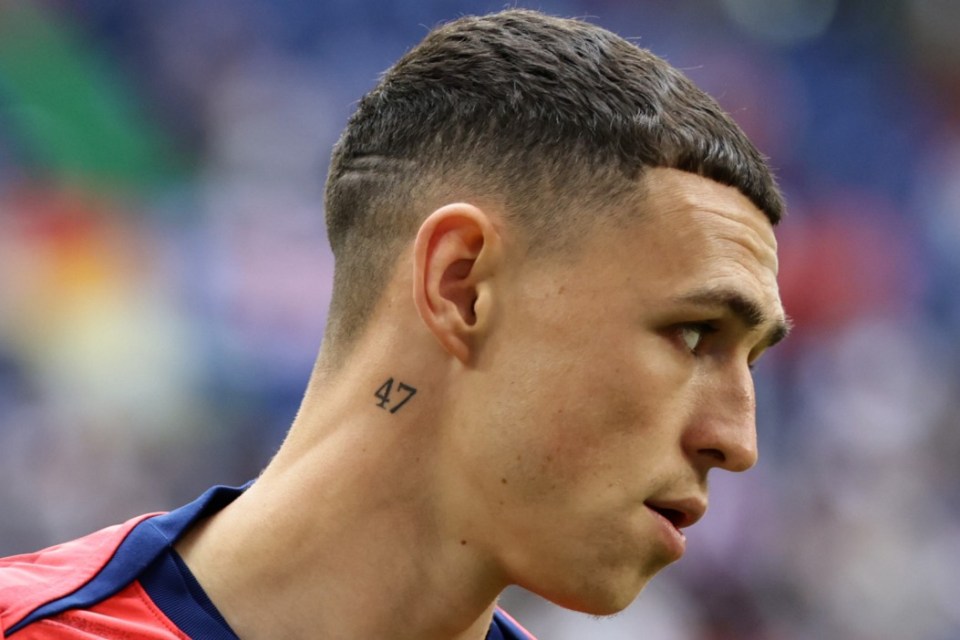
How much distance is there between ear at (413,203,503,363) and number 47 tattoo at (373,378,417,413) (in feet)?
0.31

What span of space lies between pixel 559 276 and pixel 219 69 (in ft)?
16.9

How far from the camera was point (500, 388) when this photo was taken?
6.79 ft

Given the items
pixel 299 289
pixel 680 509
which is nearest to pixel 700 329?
pixel 680 509

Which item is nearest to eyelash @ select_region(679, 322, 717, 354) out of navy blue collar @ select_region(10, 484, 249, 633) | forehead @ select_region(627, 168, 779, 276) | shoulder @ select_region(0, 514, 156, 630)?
forehead @ select_region(627, 168, 779, 276)

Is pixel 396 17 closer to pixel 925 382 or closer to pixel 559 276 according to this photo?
pixel 925 382

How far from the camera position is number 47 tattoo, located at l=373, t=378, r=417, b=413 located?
7.06 ft

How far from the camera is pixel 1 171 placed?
6.38 metres

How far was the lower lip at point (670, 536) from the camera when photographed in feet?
6.87

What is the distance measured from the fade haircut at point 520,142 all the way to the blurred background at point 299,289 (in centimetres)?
372

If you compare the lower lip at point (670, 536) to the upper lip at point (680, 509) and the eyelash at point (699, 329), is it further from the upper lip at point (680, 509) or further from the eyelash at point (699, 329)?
the eyelash at point (699, 329)

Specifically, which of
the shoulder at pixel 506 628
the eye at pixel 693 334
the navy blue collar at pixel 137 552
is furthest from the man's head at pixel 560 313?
the shoulder at pixel 506 628

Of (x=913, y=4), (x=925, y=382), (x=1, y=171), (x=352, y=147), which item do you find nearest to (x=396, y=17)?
(x=1, y=171)

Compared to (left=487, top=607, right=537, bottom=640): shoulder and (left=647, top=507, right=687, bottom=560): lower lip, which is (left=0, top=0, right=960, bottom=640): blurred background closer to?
(left=487, top=607, right=537, bottom=640): shoulder

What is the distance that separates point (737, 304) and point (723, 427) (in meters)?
0.20
